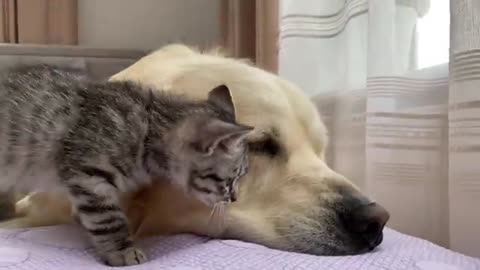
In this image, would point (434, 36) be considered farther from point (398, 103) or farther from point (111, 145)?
point (111, 145)

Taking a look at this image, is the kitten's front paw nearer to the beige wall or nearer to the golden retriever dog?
the golden retriever dog

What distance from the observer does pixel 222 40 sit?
266 centimetres

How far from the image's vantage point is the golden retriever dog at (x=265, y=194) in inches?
39.6

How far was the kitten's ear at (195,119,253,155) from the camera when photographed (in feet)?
3.34

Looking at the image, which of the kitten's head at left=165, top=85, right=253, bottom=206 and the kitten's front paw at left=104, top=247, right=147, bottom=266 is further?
the kitten's head at left=165, top=85, right=253, bottom=206

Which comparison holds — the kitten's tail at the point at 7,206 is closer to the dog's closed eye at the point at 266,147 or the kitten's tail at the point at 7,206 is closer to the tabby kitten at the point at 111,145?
the tabby kitten at the point at 111,145

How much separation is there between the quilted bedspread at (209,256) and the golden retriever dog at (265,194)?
53 mm

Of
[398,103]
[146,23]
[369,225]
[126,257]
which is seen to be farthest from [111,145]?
[146,23]

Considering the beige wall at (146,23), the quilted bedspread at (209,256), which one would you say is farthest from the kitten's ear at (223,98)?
the beige wall at (146,23)

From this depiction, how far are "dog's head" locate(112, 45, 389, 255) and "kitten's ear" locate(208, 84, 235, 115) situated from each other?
0.19 feet

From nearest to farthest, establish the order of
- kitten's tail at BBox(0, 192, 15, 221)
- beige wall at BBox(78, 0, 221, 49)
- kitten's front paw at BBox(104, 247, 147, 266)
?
1. kitten's front paw at BBox(104, 247, 147, 266)
2. kitten's tail at BBox(0, 192, 15, 221)
3. beige wall at BBox(78, 0, 221, 49)

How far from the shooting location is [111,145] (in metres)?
1.01

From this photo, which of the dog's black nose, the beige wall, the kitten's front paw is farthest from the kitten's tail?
the beige wall

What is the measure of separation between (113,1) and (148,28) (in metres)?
0.19
